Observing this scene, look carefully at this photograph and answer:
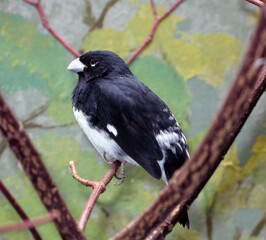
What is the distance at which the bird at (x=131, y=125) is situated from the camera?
0.94 meters

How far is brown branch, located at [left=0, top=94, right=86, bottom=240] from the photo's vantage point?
1.33 ft

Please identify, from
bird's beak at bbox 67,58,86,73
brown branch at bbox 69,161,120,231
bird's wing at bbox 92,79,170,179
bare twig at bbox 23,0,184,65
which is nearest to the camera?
brown branch at bbox 69,161,120,231

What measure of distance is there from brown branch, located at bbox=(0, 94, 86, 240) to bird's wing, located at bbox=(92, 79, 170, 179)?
1.55 ft

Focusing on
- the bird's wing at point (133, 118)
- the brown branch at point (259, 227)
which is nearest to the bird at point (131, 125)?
the bird's wing at point (133, 118)

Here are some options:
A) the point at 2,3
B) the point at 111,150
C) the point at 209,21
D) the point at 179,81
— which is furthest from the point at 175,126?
the point at 2,3

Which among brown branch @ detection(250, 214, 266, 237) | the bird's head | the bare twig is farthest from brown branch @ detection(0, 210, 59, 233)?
brown branch @ detection(250, 214, 266, 237)

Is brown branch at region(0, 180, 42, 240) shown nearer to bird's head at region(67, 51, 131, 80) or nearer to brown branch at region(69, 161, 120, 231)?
brown branch at region(69, 161, 120, 231)

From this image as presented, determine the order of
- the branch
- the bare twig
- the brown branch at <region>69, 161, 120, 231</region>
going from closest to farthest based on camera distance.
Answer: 1. the branch
2. the brown branch at <region>69, 161, 120, 231</region>
3. the bare twig

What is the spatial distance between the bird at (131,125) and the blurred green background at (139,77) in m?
0.46

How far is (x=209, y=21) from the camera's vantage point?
1.50m

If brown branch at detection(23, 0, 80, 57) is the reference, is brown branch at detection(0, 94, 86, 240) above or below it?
above

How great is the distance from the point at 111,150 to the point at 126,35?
593 millimetres

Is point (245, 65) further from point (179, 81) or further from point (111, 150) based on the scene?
point (179, 81)

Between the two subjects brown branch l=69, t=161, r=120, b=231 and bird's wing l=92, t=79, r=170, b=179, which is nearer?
brown branch l=69, t=161, r=120, b=231
